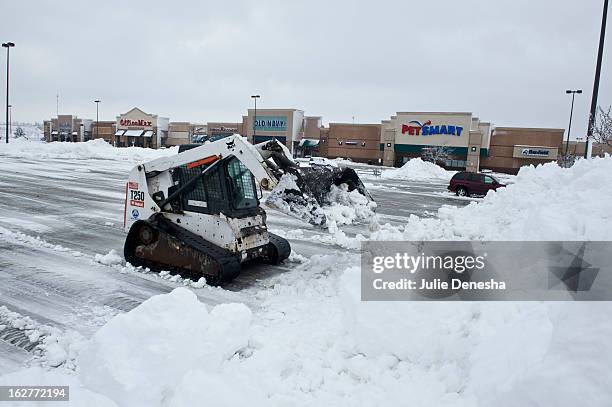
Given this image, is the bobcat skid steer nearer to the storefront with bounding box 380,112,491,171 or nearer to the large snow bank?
the large snow bank

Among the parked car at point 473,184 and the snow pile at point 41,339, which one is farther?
the parked car at point 473,184

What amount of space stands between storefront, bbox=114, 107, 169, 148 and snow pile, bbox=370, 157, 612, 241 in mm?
65537

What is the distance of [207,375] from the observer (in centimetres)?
373

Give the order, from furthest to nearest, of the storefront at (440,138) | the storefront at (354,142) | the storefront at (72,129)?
the storefront at (72,129)
the storefront at (354,142)
the storefront at (440,138)


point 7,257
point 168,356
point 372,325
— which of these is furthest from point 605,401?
point 7,257

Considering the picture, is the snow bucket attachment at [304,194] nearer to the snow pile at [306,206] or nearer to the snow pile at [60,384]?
the snow pile at [306,206]

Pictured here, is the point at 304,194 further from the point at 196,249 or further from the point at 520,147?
the point at 520,147

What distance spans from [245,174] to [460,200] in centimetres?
1643

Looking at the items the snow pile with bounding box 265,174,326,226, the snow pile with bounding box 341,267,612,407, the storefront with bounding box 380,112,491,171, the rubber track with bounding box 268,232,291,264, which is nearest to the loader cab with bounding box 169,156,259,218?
the rubber track with bounding box 268,232,291,264

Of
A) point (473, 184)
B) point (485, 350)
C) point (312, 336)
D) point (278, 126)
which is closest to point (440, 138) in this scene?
point (278, 126)

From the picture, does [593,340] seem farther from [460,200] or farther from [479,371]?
[460,200]

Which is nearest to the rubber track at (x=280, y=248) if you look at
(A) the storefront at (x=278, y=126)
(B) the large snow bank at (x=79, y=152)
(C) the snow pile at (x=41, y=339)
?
(C) the snow pile at (x=41, y=339)

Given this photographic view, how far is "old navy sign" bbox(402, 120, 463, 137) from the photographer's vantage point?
50531 millimetres

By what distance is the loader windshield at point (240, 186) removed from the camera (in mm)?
7113
